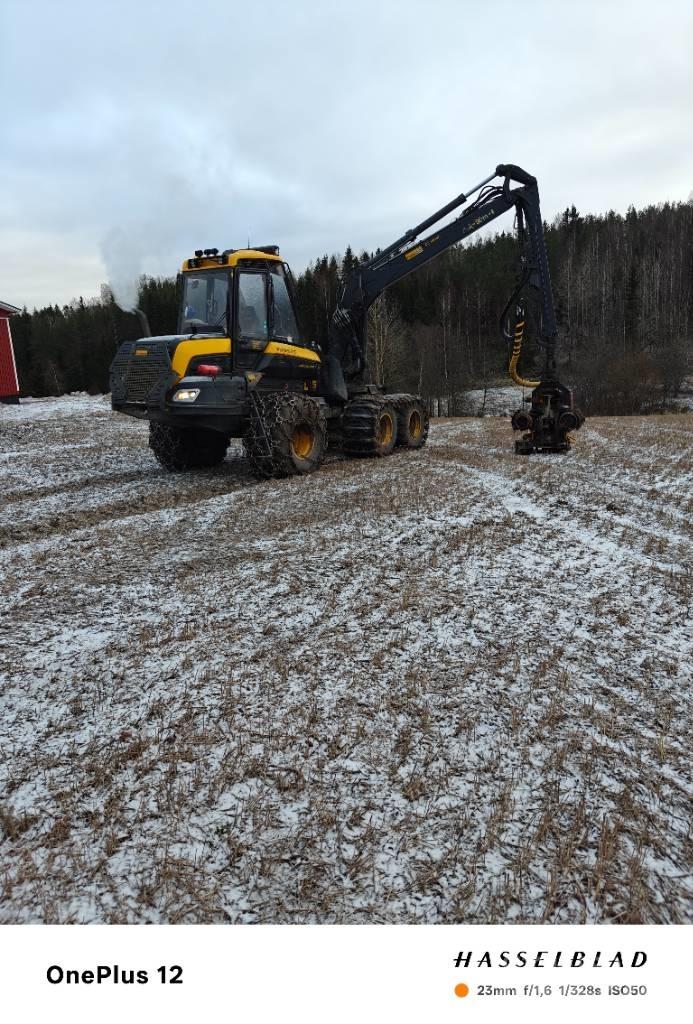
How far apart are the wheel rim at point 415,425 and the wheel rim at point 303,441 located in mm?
3506

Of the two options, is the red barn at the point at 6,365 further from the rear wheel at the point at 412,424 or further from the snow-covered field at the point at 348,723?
the snow-covered field at the point at 348,723

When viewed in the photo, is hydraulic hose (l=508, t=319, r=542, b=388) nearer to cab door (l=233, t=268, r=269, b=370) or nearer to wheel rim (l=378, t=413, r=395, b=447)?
wheel rim (l=378, t=413, r=395, b=447)

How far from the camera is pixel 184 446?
1125cm

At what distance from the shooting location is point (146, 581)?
5.51m

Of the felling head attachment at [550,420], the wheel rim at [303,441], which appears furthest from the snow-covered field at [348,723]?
the felling head attachment at [550,420]

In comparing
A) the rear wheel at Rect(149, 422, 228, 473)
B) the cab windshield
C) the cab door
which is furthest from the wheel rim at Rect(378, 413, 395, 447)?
the cab windshield

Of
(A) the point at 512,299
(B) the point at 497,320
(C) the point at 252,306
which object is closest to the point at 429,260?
(A) the point at 512,299

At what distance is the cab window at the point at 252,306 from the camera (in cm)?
966

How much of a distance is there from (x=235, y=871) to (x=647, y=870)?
1700 millimetres

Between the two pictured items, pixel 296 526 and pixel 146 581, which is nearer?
pixel 146 581

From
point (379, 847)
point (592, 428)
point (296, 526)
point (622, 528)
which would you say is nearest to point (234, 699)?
point (379, 847)

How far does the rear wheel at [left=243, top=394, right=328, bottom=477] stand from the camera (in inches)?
379

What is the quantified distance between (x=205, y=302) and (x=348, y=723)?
8.15 m

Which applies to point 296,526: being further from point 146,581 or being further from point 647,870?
point 647,870
